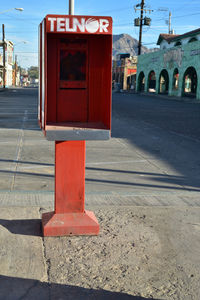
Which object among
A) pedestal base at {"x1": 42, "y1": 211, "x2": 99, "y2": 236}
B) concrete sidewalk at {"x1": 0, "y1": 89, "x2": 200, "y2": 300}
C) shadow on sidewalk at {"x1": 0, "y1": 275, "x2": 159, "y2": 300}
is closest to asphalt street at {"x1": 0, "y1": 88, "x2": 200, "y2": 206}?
concrete sidewalk at {"x1": 0, "y1": 89, "x2": 200, "y2": 300}

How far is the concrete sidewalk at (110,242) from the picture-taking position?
10.4ft

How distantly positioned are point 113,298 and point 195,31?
5013 centimetres

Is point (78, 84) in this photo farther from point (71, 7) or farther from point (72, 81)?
point (71, 7)

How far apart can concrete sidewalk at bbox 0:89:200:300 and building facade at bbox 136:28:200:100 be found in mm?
35954

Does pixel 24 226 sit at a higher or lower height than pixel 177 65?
lower

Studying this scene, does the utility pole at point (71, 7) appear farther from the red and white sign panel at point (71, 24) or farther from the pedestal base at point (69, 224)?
the pedestal base at point (69, 224)

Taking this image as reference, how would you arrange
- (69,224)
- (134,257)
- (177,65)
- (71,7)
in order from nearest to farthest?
(134,257)
(71,7)
(69,224)
(177,65)

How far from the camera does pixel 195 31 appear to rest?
48.8 meters

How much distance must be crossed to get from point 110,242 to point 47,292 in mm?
1092

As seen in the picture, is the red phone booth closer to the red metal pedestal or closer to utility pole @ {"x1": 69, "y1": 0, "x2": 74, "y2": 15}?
the red metal pedestal

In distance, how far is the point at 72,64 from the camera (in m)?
4.03

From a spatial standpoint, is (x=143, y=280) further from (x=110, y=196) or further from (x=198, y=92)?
(x=198, y=92)

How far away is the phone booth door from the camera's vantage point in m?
4.00

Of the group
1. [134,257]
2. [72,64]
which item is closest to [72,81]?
[72,64]
